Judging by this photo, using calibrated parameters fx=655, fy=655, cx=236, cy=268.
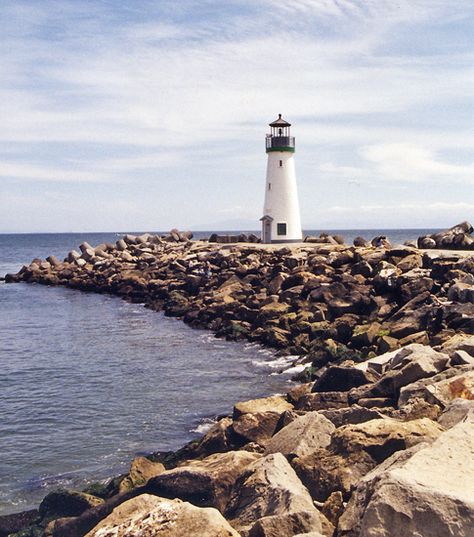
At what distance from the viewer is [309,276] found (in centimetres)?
2738

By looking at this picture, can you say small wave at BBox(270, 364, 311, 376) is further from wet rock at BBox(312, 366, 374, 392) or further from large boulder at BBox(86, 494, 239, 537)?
large boulder at BBox(86, 494, 239, 537)

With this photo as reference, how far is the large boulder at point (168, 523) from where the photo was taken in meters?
5.55

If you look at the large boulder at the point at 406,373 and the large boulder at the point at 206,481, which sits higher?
the large boulder at the point at 406,373

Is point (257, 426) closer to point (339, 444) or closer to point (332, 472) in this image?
point (339, 444)

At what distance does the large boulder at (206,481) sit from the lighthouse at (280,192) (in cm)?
3723

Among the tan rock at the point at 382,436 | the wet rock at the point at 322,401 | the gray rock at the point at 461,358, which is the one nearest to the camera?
the tan rock at the point at 382,436

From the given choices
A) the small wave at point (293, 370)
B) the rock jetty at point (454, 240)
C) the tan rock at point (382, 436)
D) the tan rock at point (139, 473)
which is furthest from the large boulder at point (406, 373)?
the rock jetty at point (454, 240)

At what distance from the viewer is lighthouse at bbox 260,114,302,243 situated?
149ft

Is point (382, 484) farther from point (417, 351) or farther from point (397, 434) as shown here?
point (417, 351)

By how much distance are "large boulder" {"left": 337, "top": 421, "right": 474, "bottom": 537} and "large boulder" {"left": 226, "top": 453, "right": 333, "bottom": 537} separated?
37 centimetres

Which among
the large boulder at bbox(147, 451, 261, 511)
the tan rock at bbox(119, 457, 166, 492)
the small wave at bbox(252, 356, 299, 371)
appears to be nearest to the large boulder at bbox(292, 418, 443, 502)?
the large boulder at bbox(147, 451, 261, 511)

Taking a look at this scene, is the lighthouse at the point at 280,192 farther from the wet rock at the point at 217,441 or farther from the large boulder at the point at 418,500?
the large boulder at the point at 418,500

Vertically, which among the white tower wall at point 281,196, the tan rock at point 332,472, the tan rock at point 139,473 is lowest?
the tan rock at point 139,473

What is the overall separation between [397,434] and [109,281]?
124 feet
